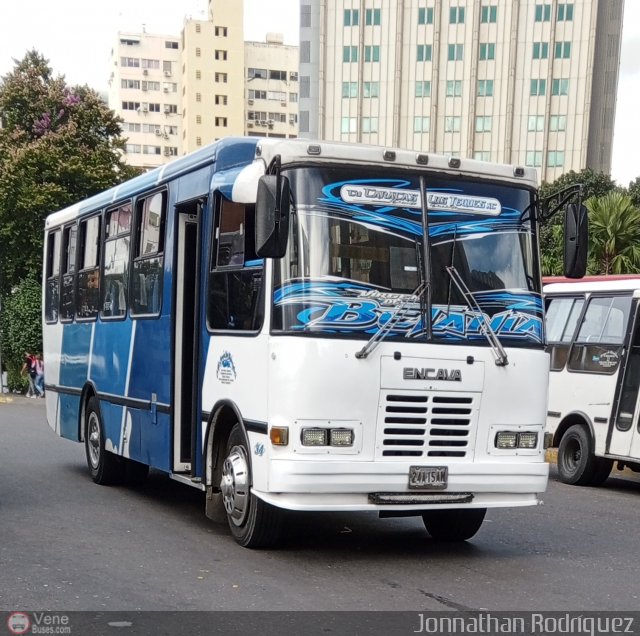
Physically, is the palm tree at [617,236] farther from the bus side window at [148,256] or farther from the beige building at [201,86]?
the beige building at [201,86]

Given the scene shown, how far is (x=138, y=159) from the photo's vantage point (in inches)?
4619

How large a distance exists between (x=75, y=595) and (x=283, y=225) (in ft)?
9.20

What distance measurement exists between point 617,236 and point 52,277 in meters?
21.6

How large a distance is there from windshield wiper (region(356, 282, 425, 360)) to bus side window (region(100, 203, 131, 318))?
13.5 ft

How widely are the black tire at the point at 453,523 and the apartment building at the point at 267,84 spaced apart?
10946 cm

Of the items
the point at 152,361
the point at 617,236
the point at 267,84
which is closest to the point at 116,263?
the point at 152,361

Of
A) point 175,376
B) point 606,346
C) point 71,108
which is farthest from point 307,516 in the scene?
point 71,108

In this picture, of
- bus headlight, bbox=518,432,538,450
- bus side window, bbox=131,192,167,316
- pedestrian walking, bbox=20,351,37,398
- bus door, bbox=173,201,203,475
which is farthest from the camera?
pedestrian walking, bbox=20,351,37,398

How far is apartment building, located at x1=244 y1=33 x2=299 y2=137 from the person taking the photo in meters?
116

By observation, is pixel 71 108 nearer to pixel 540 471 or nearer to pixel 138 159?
pixel 540 471

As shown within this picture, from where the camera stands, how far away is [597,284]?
1444 centimetres

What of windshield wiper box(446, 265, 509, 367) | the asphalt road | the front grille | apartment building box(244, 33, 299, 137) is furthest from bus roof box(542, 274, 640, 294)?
apartment building box(244, 33, 299, 137)

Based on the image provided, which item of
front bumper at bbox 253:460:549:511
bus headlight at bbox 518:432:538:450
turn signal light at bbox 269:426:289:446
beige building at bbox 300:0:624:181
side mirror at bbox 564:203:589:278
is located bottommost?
front bumper at bbox 253:460:549:511

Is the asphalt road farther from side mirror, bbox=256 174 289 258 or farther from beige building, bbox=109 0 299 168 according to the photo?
beige building, bbox=109 0 299 168
